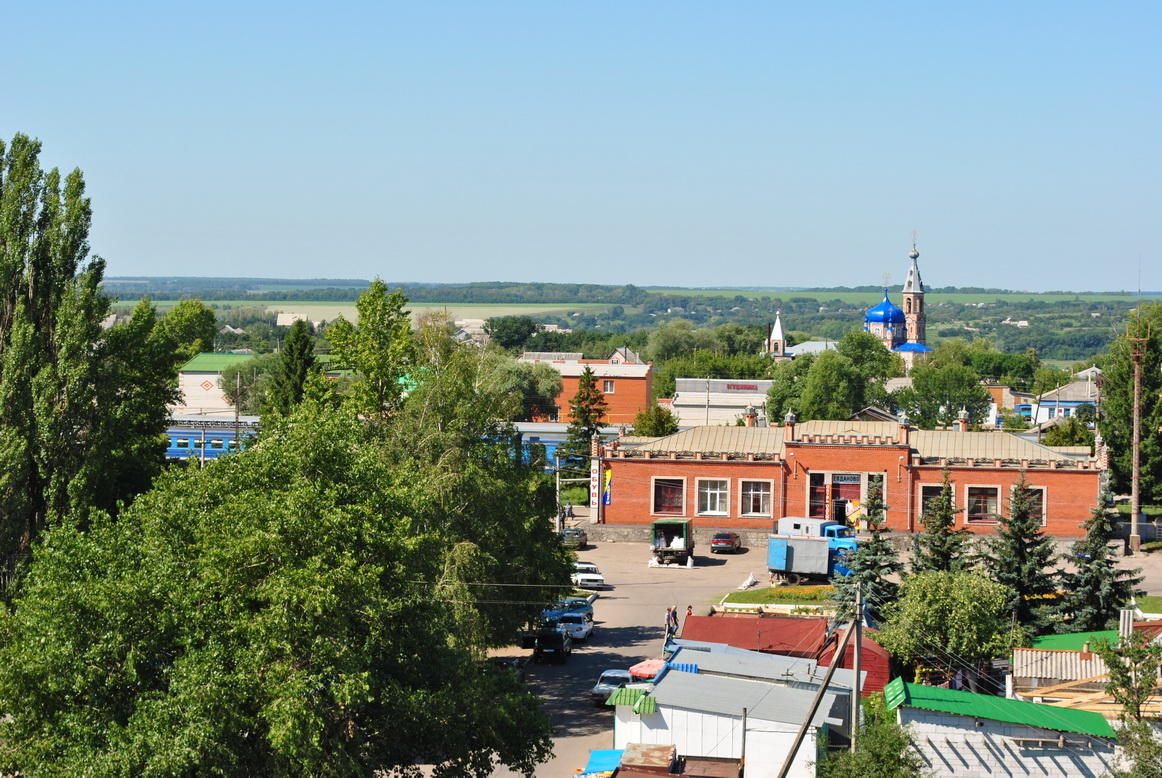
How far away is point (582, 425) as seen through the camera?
81500mm

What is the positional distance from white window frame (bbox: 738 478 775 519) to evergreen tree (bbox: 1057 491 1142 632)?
19985 mm

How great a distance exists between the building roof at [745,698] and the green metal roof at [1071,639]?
8.55m

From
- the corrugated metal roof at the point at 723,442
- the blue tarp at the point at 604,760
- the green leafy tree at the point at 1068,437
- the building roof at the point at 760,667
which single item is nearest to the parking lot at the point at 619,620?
the blue tarp at the point at 604,760

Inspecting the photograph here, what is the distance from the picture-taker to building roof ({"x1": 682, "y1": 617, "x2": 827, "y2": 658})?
→ 32.6 m

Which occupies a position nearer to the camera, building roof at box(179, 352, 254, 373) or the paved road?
the paved road

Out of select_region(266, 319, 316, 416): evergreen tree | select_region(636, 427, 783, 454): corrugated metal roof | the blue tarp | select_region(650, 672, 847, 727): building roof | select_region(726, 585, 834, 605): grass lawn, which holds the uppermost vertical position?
select_region(266, 319, 316, 416): evergreen tree

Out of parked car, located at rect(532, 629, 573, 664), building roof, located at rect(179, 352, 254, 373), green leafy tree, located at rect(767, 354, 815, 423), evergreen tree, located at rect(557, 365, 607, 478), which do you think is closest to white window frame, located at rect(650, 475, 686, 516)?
evergreen tree, located at rect(557, 365, 607, 478)

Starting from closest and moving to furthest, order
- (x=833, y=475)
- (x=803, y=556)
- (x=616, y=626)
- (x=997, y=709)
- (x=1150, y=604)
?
1. (x=997, y=709)
2. (x=616, y=626)
3. (x=1150, y=604)
4. (x=803, y=556)
5. (x=833, y=475)

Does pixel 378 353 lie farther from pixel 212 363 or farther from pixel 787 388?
pixel 212 363

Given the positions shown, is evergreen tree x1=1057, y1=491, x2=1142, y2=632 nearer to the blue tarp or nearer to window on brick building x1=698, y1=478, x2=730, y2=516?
the blue tarp

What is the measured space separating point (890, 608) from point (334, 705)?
58.0ft

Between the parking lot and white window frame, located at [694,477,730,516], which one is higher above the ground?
white window frame, located at [694,477,730,516]

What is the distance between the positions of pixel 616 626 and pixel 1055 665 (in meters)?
13.9

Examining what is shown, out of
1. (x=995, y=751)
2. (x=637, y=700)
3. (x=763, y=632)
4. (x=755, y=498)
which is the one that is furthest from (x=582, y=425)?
(x=995, y=751)
